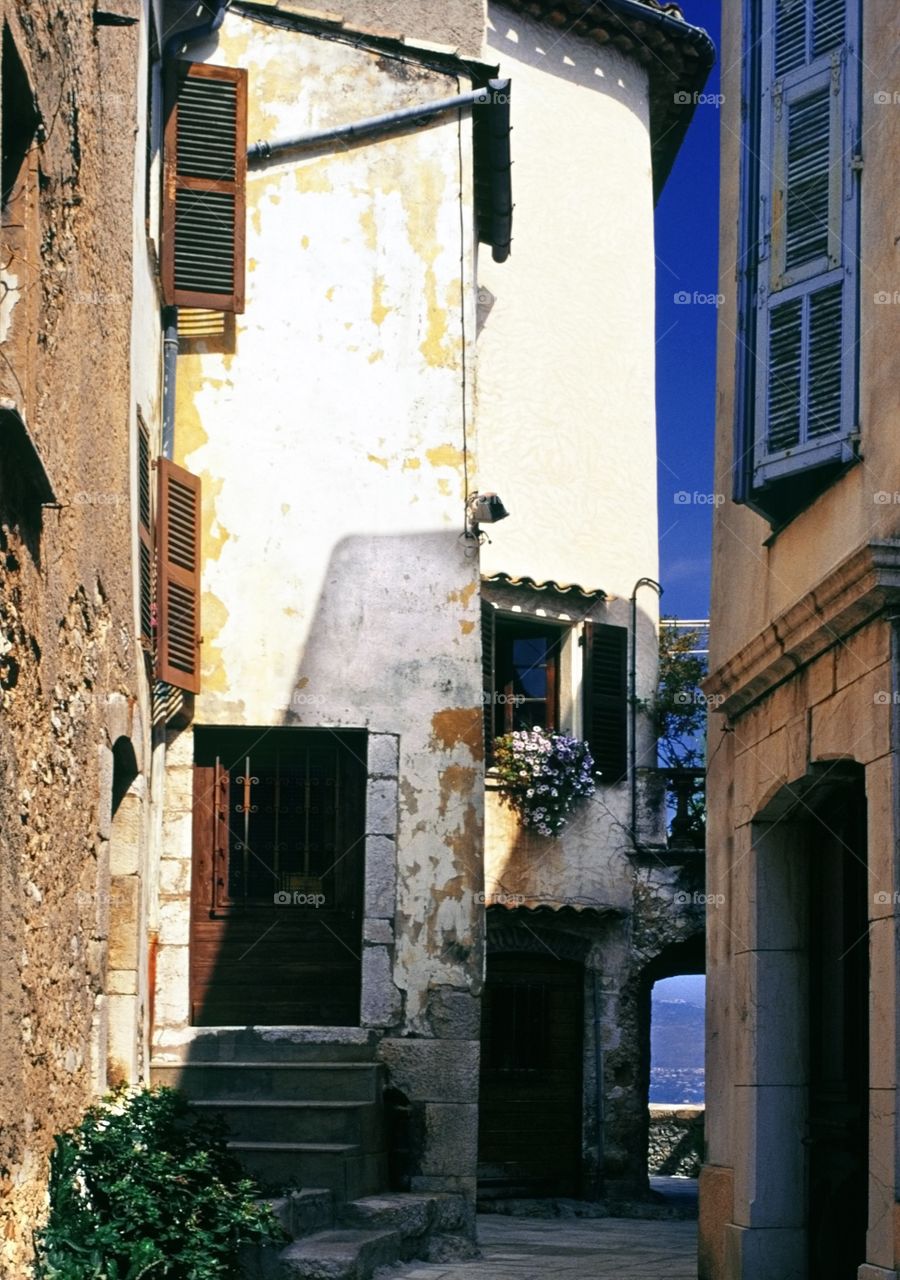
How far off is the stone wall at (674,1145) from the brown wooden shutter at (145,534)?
11194mm

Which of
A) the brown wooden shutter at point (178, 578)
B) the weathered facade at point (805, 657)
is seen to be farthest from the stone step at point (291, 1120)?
the brown wooden shutter at point (178, 578)

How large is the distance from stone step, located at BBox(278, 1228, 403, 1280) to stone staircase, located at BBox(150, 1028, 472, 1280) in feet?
0.06

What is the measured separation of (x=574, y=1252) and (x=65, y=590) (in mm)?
5555

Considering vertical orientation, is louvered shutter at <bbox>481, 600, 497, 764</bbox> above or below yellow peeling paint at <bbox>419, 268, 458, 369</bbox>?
below

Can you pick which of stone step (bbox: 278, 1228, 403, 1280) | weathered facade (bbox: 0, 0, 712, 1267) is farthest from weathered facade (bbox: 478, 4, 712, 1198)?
stone step (bbox: 278, 1228, 403, 1280)

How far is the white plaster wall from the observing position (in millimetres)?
16531

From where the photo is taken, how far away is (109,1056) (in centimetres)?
993

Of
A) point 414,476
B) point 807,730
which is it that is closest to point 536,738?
point 414,476

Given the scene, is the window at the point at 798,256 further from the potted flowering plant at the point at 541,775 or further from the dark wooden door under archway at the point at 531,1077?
the dark wooden door under archway at the point at 531,1077

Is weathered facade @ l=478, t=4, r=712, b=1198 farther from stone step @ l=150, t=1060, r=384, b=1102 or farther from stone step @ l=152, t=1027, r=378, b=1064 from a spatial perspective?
stone step @ l=150, t=1060, r=384, b=1102

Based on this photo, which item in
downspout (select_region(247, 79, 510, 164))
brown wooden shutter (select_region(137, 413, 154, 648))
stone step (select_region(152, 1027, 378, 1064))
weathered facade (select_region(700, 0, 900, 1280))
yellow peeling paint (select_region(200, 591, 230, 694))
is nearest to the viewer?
weathered facade (select_region(700, 0, 900, 1280))

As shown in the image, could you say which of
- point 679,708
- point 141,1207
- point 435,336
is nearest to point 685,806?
point 679,708

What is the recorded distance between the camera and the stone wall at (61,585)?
21.7 feet

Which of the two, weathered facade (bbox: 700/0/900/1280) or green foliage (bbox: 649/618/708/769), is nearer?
weathered facade (bbox: 700/0/900/1280)
